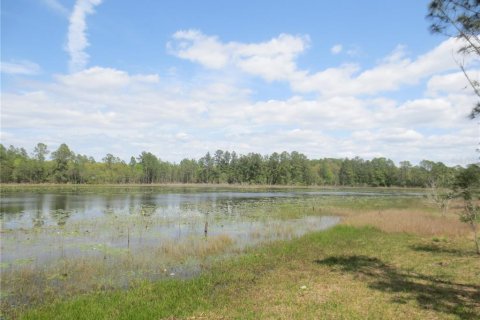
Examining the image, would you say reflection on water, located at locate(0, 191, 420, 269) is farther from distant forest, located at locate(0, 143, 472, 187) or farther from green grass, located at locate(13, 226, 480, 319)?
distant forest, located at locate(0, 143, 472, 187)

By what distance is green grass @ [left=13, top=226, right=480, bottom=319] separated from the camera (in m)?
9.35

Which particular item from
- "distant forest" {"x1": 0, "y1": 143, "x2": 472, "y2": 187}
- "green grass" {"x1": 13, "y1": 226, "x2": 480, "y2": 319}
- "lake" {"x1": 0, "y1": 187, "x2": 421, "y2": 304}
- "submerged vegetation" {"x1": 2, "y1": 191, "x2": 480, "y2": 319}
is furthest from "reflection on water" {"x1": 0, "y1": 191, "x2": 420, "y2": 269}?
"distant forest" {"x1": 0, "y1": 143, "x2": 472, "y2": 187}

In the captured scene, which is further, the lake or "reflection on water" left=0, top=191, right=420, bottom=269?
"reflection on water" left=0, top=191, right=420, bottom=269

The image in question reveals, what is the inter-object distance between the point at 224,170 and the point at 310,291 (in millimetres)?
159207

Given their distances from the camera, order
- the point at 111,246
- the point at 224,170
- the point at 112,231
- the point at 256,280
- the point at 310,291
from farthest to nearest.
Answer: the point at 224,170 → the point at 112,231 → the point at 111,246 → the point at 256,280 → the point at 310,291

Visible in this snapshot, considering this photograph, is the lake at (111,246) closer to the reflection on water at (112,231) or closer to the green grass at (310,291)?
the reflection on water at (112,231)

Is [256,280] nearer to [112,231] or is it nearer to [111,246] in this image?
[111,246]

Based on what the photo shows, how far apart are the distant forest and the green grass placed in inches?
5015

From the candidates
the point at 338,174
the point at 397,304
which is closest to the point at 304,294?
the point at 397,304

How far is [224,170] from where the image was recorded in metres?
170

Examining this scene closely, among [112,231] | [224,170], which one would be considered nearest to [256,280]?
[112,231]

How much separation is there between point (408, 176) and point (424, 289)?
6488 inches

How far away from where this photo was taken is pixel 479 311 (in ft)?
29.4

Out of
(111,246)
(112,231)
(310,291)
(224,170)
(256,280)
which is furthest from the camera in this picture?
(224,170)
